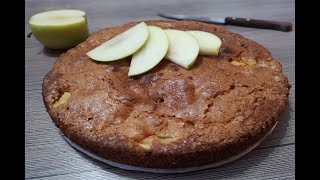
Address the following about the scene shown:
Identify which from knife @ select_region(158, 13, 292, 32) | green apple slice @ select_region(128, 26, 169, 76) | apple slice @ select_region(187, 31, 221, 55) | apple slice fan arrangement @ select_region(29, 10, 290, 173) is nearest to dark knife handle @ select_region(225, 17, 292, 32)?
knife @ select_region(158, 13, 292, 32)

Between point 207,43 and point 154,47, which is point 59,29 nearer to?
point 154,47

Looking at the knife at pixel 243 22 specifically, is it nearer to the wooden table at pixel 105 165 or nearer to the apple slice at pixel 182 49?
the wooden table at pixel 105 165

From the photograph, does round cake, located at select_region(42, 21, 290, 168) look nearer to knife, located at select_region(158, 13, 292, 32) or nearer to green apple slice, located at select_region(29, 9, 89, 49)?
green apple slice, located at select_region(29, 9, 89, 49)

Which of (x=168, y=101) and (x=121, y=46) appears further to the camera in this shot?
(x=121, y=46)

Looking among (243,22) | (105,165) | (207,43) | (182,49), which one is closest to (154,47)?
(182,49)

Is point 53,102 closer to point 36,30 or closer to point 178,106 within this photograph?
point 178,106
